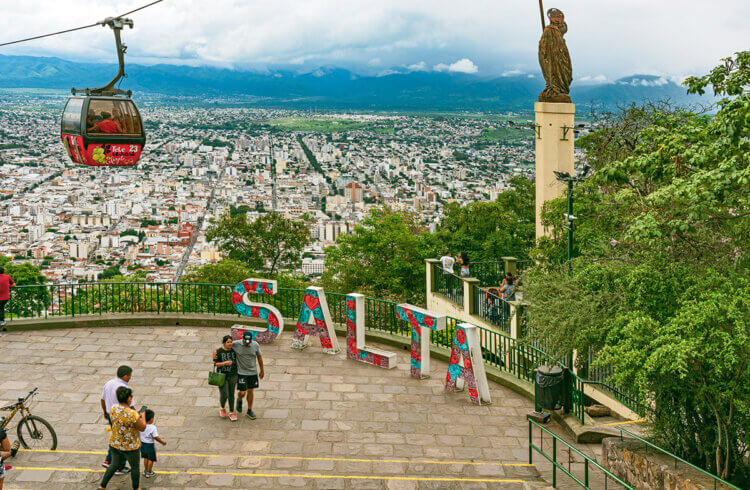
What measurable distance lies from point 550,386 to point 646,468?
2.95 m

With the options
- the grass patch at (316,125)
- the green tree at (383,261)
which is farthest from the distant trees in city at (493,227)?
the grass patch at (316,125)

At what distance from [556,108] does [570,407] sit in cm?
1921

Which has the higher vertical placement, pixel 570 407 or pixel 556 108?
pixel 556 108

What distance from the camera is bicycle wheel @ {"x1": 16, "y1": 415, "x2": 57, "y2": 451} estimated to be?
30.9ft

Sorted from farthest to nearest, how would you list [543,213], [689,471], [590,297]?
[543,213]
[590,297]
[689,471]

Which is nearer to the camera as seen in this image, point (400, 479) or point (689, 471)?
point (689, 471)

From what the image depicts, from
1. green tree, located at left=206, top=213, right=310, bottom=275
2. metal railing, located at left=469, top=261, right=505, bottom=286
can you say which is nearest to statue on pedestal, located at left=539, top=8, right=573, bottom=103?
metal railing, located at left=469, top=261, right=505, bottom=286

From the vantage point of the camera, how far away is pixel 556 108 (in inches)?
1101

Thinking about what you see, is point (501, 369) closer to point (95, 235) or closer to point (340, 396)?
point (340, 396)

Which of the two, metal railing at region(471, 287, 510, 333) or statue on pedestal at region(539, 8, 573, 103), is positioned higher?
statue on pedestal at region(539, 8, 573, 103)

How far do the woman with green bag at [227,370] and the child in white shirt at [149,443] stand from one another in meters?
1.83

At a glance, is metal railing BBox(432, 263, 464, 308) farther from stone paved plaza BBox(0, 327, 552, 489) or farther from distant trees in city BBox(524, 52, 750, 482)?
distant trees in city BBox(524, 52, 750, 482)

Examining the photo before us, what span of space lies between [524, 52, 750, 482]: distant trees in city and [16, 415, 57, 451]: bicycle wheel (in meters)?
7.26

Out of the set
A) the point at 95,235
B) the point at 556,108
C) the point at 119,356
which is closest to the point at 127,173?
the point at 95,235
